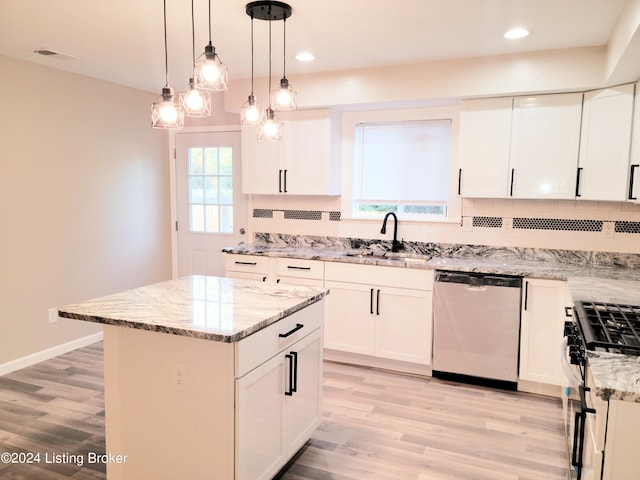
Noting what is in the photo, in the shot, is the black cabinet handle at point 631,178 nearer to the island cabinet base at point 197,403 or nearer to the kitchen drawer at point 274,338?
the kitchen drawer at point 274,338

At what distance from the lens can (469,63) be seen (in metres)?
3.71

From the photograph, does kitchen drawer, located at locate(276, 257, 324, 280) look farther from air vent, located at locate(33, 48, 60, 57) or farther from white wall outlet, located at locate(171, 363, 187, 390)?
air vent, located at locate(33, 48, 60, 57)

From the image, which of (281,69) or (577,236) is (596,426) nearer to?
(577,236)

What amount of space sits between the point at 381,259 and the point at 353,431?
1492mm

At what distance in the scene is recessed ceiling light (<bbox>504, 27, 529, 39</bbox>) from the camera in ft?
9.95

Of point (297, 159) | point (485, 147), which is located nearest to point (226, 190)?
point (297, 159)

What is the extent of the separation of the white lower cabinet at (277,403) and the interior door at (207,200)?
2.71m

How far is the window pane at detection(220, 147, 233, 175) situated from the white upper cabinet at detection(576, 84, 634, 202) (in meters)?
3.31

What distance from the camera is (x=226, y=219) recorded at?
17.1 feet

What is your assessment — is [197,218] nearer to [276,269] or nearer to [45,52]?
[276,269]

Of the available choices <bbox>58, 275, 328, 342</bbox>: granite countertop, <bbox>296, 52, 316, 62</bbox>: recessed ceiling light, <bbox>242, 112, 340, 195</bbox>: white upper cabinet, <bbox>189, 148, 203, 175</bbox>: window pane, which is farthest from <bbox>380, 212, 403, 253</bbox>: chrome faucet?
<bbox>189, 148, 203, 175</bbox>: window pane

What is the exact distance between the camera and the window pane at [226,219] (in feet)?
17.0

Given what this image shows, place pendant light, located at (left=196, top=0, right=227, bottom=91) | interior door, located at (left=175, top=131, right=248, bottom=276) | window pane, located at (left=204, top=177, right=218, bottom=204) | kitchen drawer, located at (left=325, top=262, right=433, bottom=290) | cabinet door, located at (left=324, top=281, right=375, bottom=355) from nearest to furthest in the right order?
pendant light, located at (left=196, top=0, right=227, bottom=91)
kitchen drawer, located at (left=325, top=262, right=433, bottom=290)
cabinet door, located at (left=324, top=281, right=375, bottom=355)
interior door, located at (left=175, top=131, right=248, bottom=276)
window pane, located at (left=204, top=177, right=218, bottom=204)

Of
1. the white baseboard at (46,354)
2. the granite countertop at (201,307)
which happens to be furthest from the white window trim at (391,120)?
the white baseboard at (46,354)
